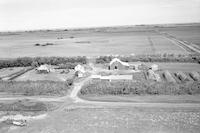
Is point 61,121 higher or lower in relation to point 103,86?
lower

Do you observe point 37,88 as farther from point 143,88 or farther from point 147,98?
point 147,98

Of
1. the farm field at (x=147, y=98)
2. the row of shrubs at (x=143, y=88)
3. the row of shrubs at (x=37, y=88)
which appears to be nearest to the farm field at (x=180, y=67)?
the row of shrubs at (x=143, y=88)

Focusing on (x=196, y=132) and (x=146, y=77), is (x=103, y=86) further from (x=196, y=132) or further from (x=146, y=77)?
(x=196, y=132)

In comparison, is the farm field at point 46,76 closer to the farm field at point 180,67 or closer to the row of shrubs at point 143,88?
the row of shrubs at point 143,88

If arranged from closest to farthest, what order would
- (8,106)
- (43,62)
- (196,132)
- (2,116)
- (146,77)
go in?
(196,132)
(2,116)
(8,106)
(146,77)
(43,62)

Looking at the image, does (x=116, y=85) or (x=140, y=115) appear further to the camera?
(x=116, y=85)

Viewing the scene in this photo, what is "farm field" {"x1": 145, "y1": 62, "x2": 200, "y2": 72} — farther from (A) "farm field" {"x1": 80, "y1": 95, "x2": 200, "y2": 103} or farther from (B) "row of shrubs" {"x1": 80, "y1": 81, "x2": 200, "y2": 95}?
(A) "farm field" {"x1": 80, "y1": 95, "x2": 200, "y2": 103}

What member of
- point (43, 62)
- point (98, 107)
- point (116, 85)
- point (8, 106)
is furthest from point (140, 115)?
point (43, 62)
